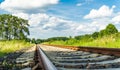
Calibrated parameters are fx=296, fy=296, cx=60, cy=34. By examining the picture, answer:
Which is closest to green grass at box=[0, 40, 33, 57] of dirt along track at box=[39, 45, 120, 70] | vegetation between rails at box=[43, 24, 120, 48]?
vegetation between rails at box=[43, 24, 120, 48]

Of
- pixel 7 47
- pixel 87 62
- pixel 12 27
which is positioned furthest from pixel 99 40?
pixel 12 27

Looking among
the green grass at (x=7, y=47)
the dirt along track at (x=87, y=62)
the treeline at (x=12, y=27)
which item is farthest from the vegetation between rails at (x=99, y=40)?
the treeline at (x=12, y=27)

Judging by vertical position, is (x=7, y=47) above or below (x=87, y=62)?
below

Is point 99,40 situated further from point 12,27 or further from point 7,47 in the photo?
point 12,27

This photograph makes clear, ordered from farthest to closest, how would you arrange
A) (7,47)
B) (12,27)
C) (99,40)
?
(12,27) < (7,47) < (99,40)

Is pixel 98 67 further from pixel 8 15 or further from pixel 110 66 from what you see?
pixel 8 15

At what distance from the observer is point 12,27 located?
315 ft

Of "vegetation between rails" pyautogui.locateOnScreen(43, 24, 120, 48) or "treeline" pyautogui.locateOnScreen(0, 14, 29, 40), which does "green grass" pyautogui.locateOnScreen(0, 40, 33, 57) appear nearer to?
"vegetation between rails" pyautogui.locateOnScreen(43, 24, 120, 48)

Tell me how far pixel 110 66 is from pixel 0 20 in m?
92.5

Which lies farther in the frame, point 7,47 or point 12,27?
point 12,27

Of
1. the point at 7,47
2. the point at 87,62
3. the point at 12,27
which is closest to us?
the point at 87,62

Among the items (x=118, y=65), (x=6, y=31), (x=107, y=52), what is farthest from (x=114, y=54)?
(x=6, y=31)

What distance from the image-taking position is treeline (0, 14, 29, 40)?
95312 millimetres

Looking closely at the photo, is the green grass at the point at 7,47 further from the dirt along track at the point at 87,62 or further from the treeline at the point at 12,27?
the treeline at the point at 12,27
